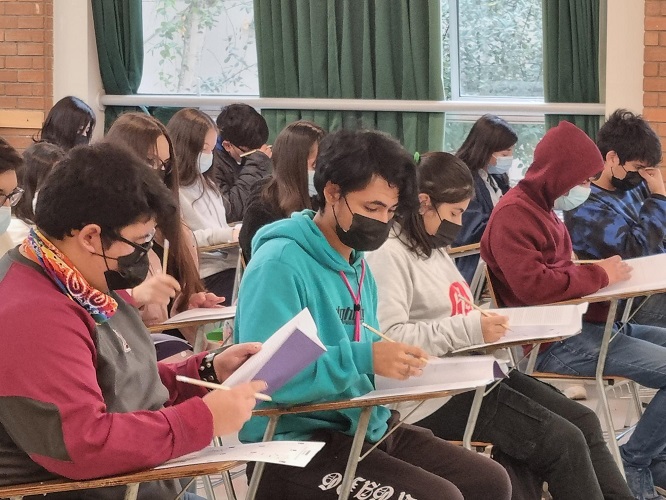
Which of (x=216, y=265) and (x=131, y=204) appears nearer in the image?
(x=131, y=204)

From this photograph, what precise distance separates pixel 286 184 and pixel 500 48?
2643 mm

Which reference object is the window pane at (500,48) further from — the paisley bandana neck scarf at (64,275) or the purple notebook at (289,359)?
the paisley bandana neck scarf at (64,275)

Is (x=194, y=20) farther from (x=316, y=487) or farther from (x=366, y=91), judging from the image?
(x=316, y=487)

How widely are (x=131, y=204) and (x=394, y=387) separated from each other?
77cm

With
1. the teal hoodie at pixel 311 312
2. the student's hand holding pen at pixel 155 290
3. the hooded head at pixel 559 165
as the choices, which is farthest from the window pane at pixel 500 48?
the student's hand holding pen at pixel 155 290

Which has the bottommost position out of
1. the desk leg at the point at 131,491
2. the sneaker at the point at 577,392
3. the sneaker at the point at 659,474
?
the sneaker at the point at 577,392

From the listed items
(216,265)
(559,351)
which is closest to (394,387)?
(559,351)

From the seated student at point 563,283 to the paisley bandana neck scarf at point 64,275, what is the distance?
1.77 meters

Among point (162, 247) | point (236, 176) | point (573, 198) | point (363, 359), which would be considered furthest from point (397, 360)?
point (236, 176)

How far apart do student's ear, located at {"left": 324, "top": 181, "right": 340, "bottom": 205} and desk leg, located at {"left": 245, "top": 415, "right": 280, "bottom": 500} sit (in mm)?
509

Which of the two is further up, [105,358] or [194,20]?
[194,20]

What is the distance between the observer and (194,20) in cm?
620

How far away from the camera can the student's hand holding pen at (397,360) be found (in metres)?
1.99

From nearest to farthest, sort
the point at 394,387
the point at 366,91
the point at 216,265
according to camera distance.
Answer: the point at 394,387, the point at 216,265, the point at 366,91
